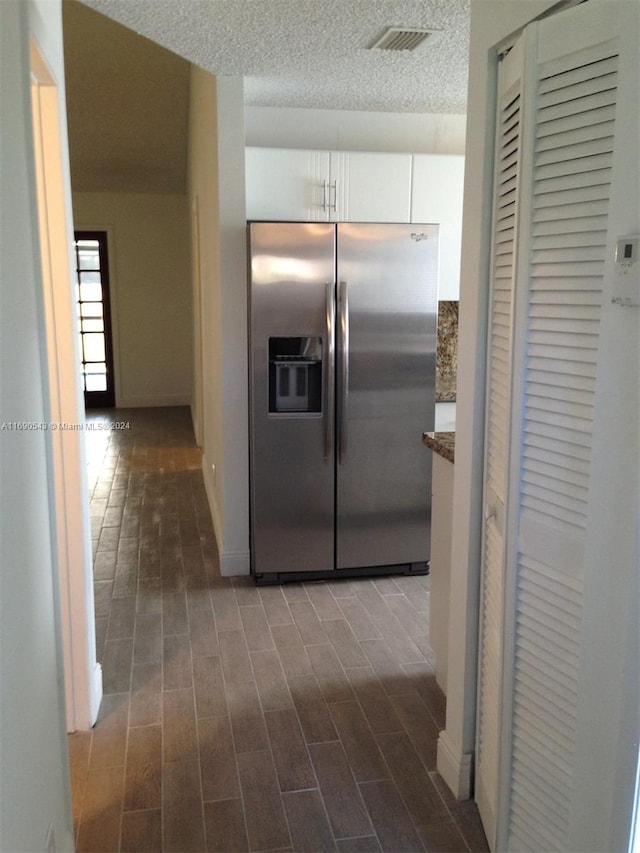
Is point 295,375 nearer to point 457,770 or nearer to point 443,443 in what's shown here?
point 443,443

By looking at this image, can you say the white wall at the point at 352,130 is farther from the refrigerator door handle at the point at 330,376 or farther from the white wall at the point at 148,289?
the white wall at the point at 148,289

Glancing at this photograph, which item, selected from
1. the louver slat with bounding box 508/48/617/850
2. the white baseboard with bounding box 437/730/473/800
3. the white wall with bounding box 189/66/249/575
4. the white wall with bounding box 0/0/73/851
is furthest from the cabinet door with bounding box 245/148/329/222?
the white baseboard with bounding box 437/730/473/800

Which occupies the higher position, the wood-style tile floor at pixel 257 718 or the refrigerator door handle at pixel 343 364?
the refrigerator door handle at pixel 343 364

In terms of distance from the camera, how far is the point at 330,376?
152 inches

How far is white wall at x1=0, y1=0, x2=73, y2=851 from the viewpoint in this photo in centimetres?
140

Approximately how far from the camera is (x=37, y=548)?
171 cm

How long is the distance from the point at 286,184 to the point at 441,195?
87 centimetres

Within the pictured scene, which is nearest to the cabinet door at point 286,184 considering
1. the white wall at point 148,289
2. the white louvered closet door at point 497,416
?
the white louvered closet door at point 497,416

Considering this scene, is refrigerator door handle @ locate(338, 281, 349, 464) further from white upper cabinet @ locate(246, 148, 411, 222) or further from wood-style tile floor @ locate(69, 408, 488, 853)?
wood-style tile floor @ locate(69, 408, 488, 853)

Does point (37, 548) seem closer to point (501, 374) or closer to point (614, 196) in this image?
point (501, 374)

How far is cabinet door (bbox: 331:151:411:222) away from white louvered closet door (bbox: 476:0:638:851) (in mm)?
2213

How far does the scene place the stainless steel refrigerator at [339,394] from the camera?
3799 mm

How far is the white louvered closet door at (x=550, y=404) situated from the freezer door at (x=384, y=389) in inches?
75.2


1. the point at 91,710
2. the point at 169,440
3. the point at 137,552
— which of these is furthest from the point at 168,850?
the point at 169,440
